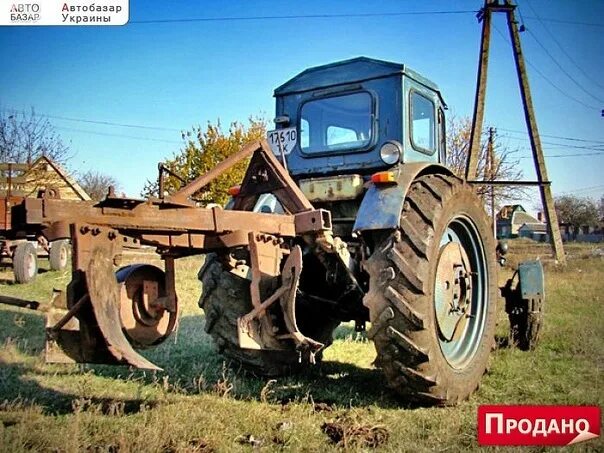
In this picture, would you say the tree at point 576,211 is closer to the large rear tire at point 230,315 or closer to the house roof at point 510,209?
the house roof at point 510,209

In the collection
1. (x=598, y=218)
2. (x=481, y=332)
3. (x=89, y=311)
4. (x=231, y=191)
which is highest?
(x=231, y=191)

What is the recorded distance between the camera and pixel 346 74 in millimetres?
3844

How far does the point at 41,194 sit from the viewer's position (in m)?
2.33

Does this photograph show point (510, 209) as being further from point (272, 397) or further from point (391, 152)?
point (272, 397)

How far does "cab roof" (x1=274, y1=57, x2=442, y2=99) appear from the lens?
12.2ft

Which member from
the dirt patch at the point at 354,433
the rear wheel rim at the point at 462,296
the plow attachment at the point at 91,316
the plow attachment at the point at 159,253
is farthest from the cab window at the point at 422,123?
the plow attachment at the point at 91,316

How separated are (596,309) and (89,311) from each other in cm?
304

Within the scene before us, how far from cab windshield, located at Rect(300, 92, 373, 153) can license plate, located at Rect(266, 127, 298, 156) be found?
18 cm

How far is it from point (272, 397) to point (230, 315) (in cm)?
56

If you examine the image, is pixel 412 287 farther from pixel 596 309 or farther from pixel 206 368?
pixel 206 368

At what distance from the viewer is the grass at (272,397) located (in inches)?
103

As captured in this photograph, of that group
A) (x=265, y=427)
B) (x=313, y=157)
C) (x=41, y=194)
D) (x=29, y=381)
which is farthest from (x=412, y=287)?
(x=29, y=381)

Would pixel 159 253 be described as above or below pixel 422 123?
below

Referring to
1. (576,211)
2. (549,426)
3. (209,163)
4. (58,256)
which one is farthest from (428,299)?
(58,256)
